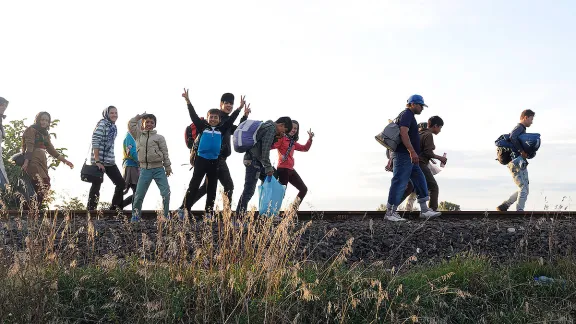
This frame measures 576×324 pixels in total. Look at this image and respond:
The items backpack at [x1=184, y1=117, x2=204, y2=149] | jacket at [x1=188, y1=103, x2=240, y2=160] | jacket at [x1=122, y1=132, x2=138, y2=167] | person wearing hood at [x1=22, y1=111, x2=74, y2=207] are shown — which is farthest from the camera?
person wearing hood at [x1=22, y1=111, x2=74, y2=207]

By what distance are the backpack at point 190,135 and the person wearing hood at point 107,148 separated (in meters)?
1.47

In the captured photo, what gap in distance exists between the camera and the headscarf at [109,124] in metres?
11.2

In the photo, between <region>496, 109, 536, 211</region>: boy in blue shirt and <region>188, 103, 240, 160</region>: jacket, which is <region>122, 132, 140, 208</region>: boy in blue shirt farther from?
<region>496, 109, 536, 211</region>: boy in blue shirt

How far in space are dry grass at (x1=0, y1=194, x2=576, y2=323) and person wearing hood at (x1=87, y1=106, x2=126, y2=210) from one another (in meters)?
4.52

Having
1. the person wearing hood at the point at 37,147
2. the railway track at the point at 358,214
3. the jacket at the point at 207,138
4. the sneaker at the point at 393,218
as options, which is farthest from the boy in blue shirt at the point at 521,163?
the person wearing hood at the point at 37,147

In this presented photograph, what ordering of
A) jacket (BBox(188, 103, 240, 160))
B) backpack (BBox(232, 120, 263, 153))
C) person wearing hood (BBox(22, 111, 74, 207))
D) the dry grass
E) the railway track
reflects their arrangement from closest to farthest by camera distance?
the dry grass → backpack (BBox(232, 120, 263, 153)) → jacket (BBox(188, 103, 240, 160)) → the railway track → person wearing hood (BBox(22, 111, 74, 207))

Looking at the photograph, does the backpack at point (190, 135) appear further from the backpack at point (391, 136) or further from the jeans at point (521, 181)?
the jeans at point (521, 181)

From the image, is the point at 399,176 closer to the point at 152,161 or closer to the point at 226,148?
the point at 226,148

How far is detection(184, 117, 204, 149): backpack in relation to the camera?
10.6m

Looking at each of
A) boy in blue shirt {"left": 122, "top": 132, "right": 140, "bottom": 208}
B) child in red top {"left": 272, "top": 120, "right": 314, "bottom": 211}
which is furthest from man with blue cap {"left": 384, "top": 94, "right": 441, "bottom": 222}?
boy in blue shirt {"left": 122, "top": 132, "right": 140, "bottom": 208}

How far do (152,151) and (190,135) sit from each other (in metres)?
1.03

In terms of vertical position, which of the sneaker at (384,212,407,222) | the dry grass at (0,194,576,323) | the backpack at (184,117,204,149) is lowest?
the dry grass at (0,194,576,323)

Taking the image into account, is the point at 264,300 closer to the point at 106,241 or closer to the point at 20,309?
the point at 20,309

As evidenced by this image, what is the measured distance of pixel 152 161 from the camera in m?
9.77
